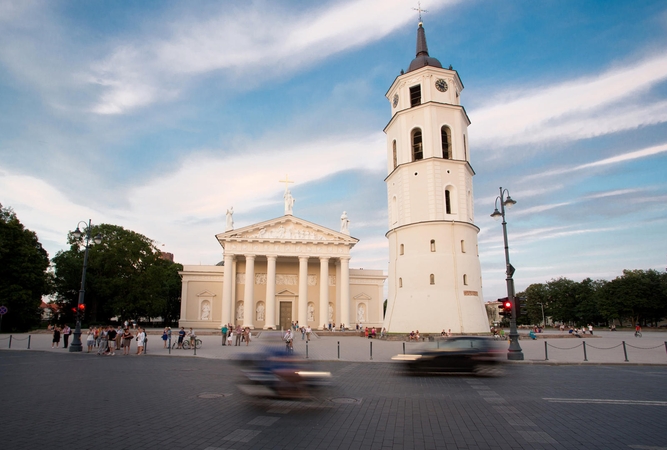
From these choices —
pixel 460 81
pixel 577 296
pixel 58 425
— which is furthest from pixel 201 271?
pixel 577 296

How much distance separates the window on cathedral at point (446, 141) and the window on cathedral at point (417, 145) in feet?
7.13

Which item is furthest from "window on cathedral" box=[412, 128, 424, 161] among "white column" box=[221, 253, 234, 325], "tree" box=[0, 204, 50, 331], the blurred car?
"tree" box=[0, 204, 50, 331]

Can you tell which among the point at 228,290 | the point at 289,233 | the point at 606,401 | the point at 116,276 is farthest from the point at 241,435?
the point at 116,276

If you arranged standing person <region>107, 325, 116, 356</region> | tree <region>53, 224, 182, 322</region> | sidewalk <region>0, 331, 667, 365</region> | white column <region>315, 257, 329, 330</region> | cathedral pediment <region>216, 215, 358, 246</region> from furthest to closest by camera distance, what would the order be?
tree <region>53, 224, 182, 322</region>
cathedral pediment <region>216, 215, 358, 246</region>
white column <region>315, 257, 329, 330</region>
standing person <region>107, 325, 116, 356</region>
sidewalk <region>0, 331, 667, 365</region>

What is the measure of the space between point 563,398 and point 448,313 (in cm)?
2776

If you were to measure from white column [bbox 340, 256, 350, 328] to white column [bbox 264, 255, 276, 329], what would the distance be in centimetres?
835

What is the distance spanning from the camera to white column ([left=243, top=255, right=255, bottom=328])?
51.0m

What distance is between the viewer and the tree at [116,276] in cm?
5562

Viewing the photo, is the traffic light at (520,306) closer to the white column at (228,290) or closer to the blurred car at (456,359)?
the blurred car at (456,359)

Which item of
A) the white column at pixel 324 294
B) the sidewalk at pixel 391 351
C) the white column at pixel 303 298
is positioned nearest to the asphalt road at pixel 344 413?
the sidewalk at pixel 391 351

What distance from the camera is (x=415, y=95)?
4475 cm

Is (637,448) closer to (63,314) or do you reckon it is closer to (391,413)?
(391,413)

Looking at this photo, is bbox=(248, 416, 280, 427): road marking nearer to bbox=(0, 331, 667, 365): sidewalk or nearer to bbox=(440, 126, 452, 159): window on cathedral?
bbox=(0, 331, 667, 365): sidewalk

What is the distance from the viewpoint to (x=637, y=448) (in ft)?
21.7
